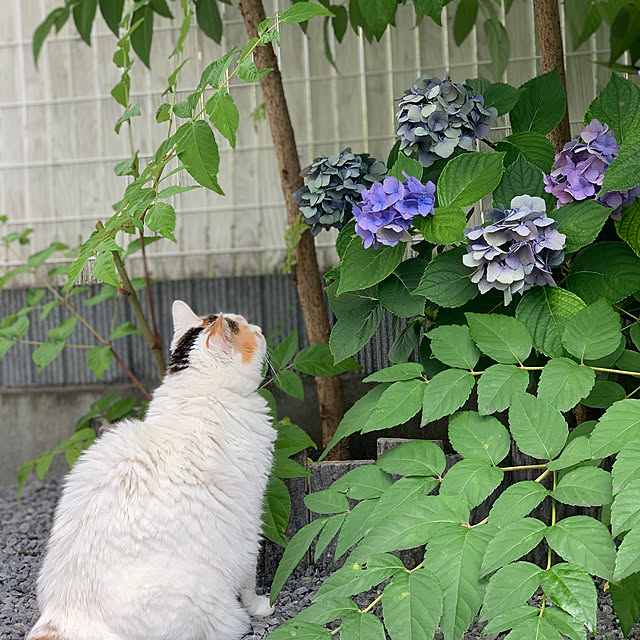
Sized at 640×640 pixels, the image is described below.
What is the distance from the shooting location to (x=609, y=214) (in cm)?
110

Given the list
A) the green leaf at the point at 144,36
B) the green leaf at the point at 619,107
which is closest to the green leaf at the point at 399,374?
the green leaf at the point at 619,107

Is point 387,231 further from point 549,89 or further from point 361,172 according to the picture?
point 549,89

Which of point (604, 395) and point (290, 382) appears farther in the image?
point (290, 382)

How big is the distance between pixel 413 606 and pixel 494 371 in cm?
36

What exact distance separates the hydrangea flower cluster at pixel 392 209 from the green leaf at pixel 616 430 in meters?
0.40

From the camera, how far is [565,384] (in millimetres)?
999

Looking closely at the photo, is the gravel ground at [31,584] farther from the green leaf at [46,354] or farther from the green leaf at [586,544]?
the green leaf at [46,354]

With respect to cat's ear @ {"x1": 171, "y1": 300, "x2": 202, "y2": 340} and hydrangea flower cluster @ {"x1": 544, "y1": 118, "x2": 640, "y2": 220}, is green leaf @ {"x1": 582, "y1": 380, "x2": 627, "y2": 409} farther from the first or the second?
cat's ear @ {"x1": 171, "y1": 300, "x2": 202, "y2": 340}

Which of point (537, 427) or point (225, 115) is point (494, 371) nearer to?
point (537, 427)

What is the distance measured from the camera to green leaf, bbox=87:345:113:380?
1.84 meters

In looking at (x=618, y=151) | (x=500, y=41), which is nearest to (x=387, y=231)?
(x=618, y=151)

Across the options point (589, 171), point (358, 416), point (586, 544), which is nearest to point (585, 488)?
point (586, 544)

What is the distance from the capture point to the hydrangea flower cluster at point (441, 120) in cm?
120

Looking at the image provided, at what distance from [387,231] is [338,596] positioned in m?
0.53
